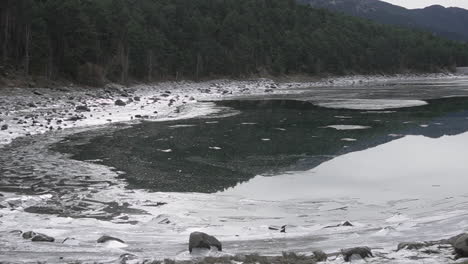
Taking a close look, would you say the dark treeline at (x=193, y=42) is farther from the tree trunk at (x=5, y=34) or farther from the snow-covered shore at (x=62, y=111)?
the snow-covered shore at (x=62, y=111)

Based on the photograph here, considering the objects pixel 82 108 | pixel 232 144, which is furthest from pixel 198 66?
pixel 232 144

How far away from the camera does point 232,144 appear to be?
21.3 m

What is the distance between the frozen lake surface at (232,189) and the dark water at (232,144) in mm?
65

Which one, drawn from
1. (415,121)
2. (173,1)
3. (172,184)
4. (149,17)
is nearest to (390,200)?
(172,184)

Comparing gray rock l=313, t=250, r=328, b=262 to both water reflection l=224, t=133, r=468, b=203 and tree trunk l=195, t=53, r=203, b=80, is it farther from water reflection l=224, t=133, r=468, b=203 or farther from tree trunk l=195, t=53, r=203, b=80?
tree trunk l=195, t=53, r=203, b=80

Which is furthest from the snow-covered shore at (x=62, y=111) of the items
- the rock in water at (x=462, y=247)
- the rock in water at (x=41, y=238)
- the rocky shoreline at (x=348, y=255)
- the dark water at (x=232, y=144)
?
the rock in water at (x=462, y=247)

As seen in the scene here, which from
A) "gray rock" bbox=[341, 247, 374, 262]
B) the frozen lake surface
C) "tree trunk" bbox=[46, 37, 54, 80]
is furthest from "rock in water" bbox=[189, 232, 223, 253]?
"tree trunk" bbox=[46, 37, 54, 80]

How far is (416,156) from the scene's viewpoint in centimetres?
1853

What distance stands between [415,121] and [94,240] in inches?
960

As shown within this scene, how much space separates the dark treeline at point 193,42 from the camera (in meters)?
53.2

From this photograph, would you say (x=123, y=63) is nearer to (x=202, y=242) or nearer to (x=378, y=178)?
(x=378, y=178)

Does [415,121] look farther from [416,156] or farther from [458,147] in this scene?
[416,156]

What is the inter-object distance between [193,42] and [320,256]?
277ft

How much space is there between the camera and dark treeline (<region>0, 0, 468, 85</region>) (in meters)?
53.2
